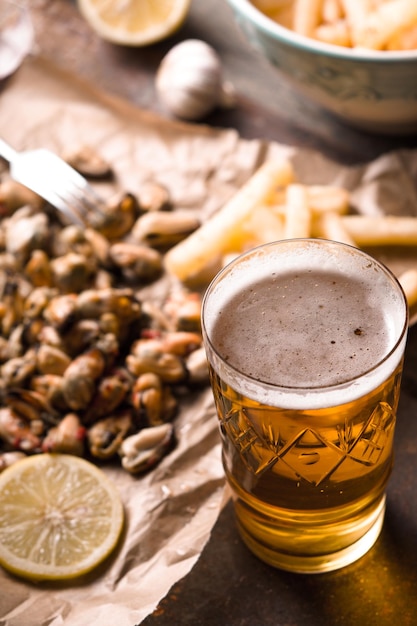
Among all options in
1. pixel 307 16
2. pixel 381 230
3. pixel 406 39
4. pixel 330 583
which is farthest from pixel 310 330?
pixel 307 16

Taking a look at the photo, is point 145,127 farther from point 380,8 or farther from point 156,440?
point 156,440

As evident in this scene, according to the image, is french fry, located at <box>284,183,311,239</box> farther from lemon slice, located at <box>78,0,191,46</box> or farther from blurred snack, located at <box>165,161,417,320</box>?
lemon slice, located at <box>78,0,191,46</box>

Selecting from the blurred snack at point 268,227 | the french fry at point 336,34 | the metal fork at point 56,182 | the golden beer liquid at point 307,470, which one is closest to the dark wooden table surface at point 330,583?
the golden beer liquid at point 307,470

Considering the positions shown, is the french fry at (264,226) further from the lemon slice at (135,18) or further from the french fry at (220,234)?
the lemon slice at (135,18)

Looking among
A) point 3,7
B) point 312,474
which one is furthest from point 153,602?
point 3,7

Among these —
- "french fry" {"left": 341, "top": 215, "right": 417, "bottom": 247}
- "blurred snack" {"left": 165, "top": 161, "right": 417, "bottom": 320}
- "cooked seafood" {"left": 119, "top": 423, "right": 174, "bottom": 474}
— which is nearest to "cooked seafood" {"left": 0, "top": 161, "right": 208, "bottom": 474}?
"cooked seafood" {"left": 119, "top": 423, "right": 174, "bottom": 474}
